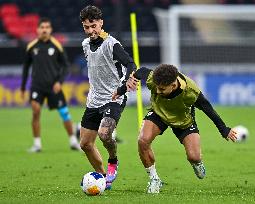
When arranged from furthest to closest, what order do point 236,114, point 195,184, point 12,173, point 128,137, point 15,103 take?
point 15,103 < point 236,114 < point 128,137 < point 12,173 < point 195,184

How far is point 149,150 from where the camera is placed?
1033cm

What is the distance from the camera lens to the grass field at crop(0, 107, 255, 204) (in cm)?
988

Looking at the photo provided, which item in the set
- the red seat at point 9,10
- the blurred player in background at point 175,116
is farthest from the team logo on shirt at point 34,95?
the red seat at point 9,10

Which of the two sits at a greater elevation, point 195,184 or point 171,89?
point 171,89

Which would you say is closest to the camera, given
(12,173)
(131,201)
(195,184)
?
(131,201)

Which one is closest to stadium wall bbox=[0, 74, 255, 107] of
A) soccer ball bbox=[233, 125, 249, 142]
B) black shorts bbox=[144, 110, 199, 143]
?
soccer ball bbox=[233, 125, 249, 142]

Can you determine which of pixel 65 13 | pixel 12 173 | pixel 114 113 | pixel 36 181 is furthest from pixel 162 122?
pixel 65 13

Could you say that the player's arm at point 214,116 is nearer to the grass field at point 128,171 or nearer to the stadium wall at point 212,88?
the grass field at point 128,171

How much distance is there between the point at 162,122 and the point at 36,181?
87.6 inches

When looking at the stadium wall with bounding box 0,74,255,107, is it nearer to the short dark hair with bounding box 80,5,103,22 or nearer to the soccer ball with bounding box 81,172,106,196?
the short dark hair with bounding box 80,5,103,22

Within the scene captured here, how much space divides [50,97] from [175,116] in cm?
693

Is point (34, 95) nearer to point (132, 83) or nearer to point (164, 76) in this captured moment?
point (132, 83)

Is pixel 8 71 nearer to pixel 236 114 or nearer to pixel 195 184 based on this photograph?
pixel 236 114

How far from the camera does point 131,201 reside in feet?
30.9
